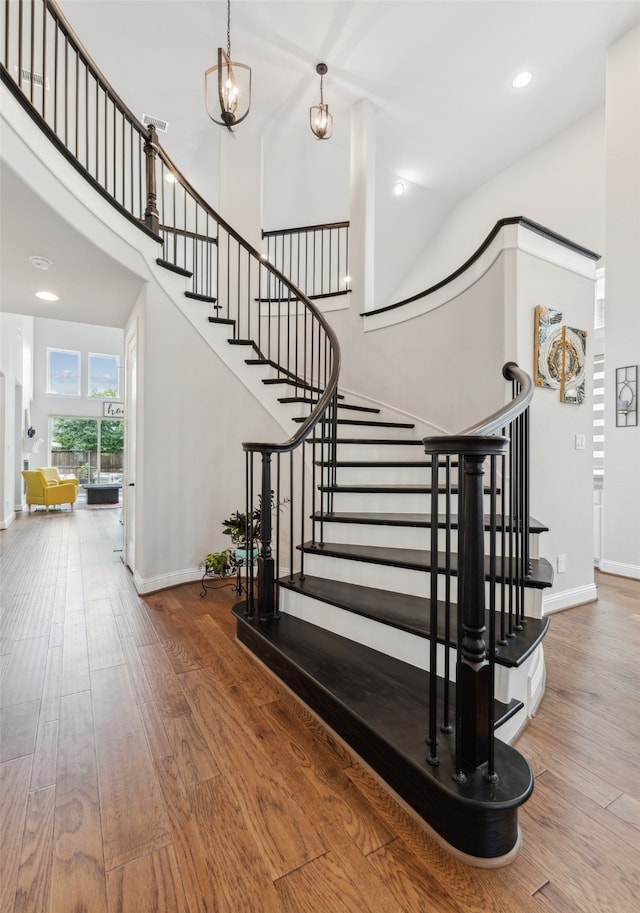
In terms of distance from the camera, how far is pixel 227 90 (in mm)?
2619

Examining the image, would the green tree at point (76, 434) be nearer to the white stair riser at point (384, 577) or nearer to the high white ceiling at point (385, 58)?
the high white ceiling at point (385, 58)

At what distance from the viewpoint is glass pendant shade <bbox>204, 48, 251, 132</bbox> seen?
8.52ft

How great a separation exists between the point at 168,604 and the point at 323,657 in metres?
1.76

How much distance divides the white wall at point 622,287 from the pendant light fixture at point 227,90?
335cm

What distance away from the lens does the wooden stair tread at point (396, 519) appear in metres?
2.26

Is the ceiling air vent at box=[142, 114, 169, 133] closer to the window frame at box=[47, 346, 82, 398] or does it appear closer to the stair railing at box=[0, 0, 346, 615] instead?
the stair railing at box=[0, 0, 346, 615]

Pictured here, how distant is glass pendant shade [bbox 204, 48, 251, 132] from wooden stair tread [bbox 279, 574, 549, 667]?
2896 mm

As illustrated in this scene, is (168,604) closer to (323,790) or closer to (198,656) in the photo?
(198,656)

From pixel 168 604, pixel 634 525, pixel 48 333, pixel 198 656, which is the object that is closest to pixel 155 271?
pixel 168 604

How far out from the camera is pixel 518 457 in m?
2.02

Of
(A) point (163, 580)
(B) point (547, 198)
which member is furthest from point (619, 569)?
Result: (B) point (547, 198)

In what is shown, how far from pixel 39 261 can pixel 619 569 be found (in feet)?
18.2

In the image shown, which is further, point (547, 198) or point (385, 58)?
point (547, 198)

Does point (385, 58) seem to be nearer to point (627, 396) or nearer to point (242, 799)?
point (627, 396)
